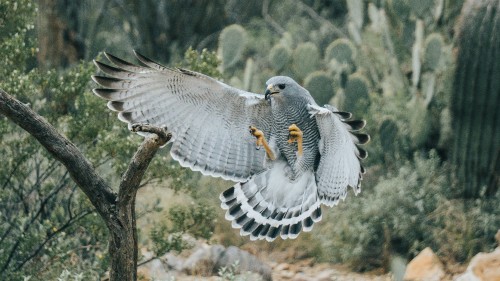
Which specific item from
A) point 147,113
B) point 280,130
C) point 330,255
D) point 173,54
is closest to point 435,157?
point 330,255

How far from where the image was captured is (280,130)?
20.0 feet

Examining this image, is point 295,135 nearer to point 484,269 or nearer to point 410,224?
point 484,269

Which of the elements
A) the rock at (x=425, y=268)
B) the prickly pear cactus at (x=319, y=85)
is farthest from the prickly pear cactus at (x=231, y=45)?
the rock at (x=425, y=268)

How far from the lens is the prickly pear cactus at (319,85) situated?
9328mm

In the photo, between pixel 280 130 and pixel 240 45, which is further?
pixel 240 45

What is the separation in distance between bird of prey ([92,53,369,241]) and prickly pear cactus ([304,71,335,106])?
3.10 meters

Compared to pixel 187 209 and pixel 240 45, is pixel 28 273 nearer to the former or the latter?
pixel 187 209

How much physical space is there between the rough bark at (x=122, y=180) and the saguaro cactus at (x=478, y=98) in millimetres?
4193

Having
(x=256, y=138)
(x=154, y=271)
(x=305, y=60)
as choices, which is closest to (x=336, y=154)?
(x=256, y=138)

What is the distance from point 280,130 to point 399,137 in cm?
320

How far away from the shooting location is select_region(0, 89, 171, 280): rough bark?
471 centimetres

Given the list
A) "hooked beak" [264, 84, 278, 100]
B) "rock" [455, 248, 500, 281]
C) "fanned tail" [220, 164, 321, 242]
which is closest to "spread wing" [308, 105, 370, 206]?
"fanned tail" [220, 164, 321, 242]

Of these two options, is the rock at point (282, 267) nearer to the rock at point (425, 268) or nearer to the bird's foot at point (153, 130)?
the rock at point (425, 268)

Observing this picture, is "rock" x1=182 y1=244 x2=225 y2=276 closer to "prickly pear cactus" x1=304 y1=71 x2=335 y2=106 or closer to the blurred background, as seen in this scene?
the blurred background
